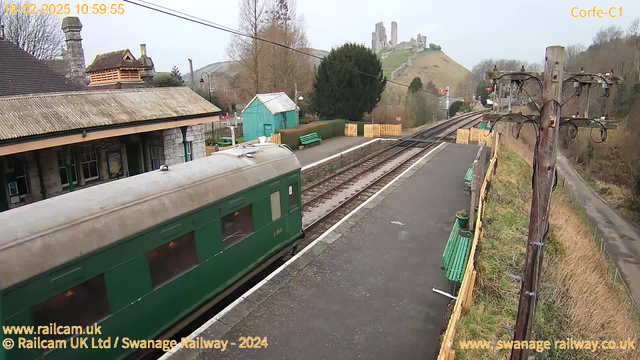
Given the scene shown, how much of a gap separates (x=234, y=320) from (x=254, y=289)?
970 millimetres

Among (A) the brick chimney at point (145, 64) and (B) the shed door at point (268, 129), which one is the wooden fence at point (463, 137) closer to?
(B) the shed door at point (268, 129)

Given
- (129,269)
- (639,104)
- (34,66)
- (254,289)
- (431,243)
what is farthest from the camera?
(639,104)

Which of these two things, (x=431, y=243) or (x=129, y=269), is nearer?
(x=129, y=269)

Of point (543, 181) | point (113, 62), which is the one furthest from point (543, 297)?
point (113, 62)

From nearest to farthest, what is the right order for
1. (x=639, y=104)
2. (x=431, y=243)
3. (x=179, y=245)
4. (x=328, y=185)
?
(x=179, y=245) → (x=431, y=243) → (x=328, y=185) → (x=639, y=104)

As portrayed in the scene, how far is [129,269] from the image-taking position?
5.45m

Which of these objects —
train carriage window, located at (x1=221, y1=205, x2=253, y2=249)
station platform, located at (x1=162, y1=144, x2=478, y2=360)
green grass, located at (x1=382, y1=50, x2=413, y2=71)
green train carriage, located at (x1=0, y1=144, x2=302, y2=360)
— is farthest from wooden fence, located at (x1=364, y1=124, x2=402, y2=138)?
green grass, located at (x1=382, y1=50, x2=413, y2=71)

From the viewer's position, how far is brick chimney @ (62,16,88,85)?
741 inches

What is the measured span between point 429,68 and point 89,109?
132m

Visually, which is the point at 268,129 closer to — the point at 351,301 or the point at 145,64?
the point at 145,64

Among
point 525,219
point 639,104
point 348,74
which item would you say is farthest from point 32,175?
point 639,104

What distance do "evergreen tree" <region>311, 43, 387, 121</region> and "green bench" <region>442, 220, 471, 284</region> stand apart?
25.0 meters

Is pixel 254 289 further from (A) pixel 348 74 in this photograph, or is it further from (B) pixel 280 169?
(A) pixel 348 74

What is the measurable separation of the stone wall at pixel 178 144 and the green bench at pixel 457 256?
1111 cm
